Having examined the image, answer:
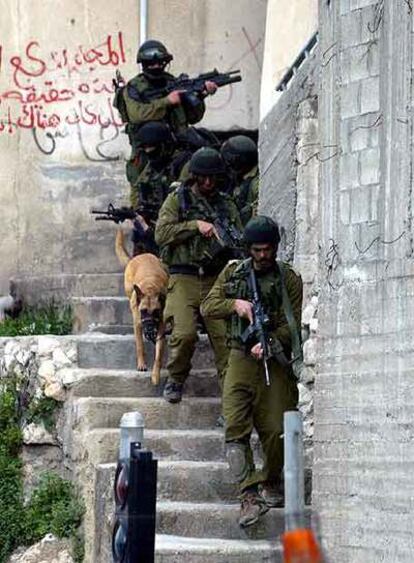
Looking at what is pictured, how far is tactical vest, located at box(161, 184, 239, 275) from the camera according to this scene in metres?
9.85

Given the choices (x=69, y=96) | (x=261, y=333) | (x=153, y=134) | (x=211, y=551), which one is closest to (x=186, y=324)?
(x=261, y=333)

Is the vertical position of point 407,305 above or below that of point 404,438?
above

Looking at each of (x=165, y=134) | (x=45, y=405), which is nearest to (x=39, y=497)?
(x=45, y=405)

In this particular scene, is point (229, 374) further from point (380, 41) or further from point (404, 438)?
point (380, 41)

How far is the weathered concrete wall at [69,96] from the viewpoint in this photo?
1338 centimetres

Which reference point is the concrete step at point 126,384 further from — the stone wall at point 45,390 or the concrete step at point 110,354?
the concrete step at point 110,354

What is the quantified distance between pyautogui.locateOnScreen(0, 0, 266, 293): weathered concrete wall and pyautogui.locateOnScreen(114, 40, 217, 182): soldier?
1721mm

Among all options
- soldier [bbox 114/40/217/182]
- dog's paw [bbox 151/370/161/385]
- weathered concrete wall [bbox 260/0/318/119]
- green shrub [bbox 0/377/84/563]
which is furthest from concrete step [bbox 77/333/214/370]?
weathered concrete wall [bbox 260/0/318/119]

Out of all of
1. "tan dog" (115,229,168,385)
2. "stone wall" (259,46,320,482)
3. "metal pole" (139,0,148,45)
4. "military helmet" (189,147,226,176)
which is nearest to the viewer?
"stone wall" (259,46,320,482)

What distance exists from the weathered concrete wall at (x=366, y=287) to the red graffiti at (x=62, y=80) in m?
5.26

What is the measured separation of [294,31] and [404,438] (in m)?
4.11

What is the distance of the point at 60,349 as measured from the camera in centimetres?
1099

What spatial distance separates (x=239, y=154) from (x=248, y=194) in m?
0.29

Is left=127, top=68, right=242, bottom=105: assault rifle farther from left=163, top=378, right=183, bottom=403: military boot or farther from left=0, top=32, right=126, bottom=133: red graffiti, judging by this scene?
left=163, top=378, right=183, bottom=403: military boot
